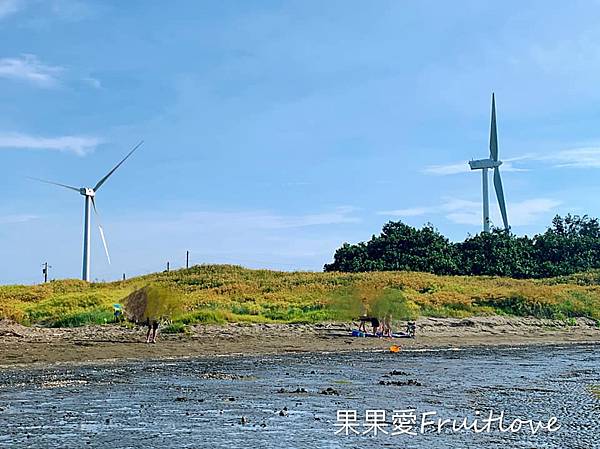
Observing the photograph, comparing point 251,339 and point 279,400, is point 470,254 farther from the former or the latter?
point 279,400

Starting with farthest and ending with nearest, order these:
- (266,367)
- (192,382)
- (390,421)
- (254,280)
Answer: (254,280), (266,367), (192,382), (390,421)

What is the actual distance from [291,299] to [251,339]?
15207 millimetres

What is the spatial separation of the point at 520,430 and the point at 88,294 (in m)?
38.2

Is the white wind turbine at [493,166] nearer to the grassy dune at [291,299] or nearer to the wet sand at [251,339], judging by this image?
the grassy dune at [291,299]

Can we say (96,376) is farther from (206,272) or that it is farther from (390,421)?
(206,272)

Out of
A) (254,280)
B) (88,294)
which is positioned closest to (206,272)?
(254,280)

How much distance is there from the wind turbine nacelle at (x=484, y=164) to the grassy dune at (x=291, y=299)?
84.0 ft

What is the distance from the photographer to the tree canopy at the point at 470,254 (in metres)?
88.2

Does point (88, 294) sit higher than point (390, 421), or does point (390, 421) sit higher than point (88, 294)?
point (88, 294)

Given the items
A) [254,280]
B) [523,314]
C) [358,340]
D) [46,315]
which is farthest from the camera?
[254,280]

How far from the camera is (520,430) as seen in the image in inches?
574

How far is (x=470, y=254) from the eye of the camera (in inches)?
3602

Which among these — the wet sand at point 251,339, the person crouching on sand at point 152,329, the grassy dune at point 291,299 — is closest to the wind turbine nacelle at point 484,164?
the grassy dune at point 291,299

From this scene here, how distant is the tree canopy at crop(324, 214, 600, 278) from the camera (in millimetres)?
88250
